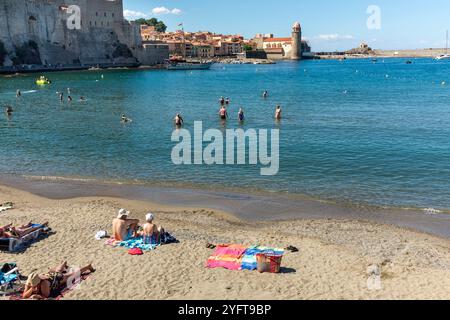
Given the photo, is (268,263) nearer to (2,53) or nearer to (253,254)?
(253,254)

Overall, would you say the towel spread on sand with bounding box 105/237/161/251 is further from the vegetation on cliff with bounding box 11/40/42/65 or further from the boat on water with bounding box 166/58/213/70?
the boat on water with bounding box 166/58/213/70

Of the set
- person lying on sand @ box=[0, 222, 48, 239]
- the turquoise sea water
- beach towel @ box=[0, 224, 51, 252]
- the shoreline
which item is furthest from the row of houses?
person lying on sand @ box=[0, 222, 48, 239]

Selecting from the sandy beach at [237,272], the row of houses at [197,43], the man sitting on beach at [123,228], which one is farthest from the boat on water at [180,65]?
the man sitting on beach at [123,228]

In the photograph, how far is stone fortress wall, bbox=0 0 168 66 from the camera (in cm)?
8131

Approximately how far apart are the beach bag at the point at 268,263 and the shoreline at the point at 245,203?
3.53 meters

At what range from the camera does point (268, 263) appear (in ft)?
29.5

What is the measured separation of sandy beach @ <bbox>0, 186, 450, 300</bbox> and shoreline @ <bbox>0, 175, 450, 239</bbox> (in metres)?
0.50

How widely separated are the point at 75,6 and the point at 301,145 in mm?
88118

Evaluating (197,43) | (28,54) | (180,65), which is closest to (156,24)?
(197,43)

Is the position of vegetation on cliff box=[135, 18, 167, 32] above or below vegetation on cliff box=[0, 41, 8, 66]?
above

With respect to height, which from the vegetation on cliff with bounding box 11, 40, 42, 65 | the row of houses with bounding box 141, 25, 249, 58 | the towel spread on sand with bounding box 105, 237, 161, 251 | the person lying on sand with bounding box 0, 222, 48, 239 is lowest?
the towel spread on sand with bounding box 105, 237, 161, 251

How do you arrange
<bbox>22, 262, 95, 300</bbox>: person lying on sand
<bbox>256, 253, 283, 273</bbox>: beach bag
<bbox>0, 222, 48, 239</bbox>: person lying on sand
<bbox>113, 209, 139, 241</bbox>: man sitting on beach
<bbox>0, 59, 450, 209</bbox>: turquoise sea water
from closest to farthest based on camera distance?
<bbox>22, 262, 95, 300</bbox>: person lying on sand → <bbox>256, 253, 283, 273</bbox>: beach bag → <bbox>0, 222, 48, 239</bbox>: person lying on sand → <bbox>113, 209, 139, 241</bbox>: man sitting on beach → <bbox>0, 59, 450, 209</bbox>: turquoise sea water
